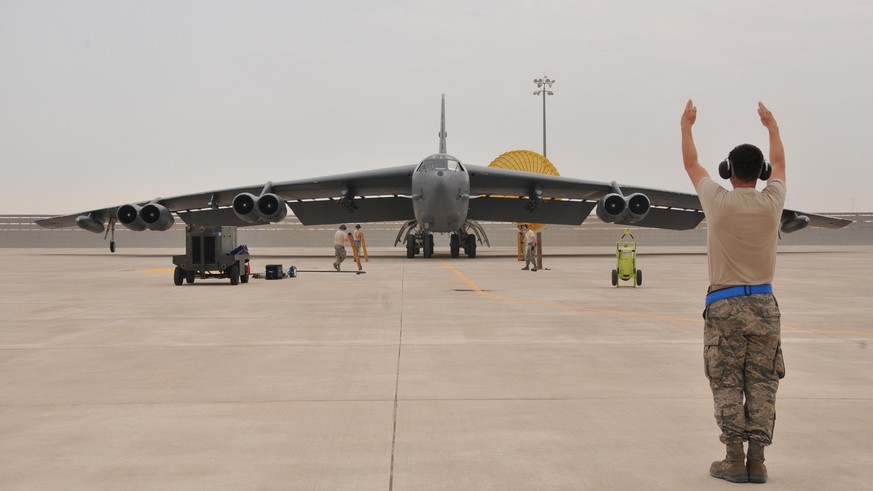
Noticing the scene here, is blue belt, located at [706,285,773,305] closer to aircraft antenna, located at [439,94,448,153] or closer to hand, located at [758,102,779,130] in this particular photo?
hand, located at [758,102,779,130]

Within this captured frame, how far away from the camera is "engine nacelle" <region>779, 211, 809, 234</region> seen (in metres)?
38.8

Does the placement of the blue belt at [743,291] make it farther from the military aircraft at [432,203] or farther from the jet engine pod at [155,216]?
the jet engine pod at [155,216]

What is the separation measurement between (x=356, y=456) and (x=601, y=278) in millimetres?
18572

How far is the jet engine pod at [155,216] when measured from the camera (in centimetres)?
3662

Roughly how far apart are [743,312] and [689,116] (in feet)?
3.77

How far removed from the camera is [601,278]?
75.1ft

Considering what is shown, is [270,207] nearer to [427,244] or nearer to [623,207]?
[427,244]

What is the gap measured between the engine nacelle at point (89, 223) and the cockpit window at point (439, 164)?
16077 millimetres

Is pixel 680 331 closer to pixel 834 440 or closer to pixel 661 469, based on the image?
Answer: pixel 834 440

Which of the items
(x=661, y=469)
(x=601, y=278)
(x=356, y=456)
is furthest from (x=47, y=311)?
(x=601, y=278)

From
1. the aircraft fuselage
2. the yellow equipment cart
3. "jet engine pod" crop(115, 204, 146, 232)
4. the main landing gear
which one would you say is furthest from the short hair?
"jet engine pod" crop(115, 204, 146, 232)

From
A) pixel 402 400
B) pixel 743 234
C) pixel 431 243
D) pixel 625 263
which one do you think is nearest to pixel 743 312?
pixel 743 234

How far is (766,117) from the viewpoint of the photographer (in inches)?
195

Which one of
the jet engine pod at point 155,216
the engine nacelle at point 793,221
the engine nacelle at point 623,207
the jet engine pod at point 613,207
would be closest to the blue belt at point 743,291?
the engine nacelle at point 623,207
